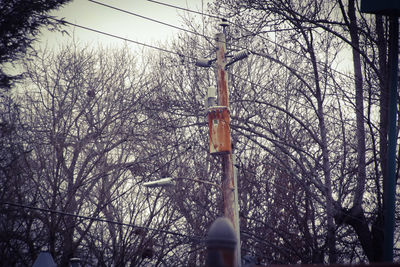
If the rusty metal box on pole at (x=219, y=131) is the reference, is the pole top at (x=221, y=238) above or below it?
below

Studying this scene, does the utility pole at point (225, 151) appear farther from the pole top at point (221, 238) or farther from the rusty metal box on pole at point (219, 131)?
the pole top at point (221, 238)

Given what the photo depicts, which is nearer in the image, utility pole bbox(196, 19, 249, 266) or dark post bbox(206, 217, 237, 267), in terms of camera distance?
dark post bbox(206, 217, 237, 267)

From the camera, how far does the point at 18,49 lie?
10305mm

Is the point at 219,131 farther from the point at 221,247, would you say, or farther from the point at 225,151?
the point at 221,247

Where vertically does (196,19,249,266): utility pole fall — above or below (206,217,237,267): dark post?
above

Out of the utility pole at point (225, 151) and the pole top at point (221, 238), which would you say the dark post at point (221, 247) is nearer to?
the pole top at point (221, 238)

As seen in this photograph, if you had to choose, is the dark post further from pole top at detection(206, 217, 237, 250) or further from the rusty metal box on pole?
the rusty metal box on pole

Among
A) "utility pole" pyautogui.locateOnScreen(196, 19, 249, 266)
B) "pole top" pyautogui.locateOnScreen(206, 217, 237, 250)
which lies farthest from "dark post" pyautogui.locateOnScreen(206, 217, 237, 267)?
"utility pole" pyautogui.locateOnScreen(196, 19, 249, 266)

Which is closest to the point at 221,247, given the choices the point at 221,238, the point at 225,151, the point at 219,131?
the point at 221,238

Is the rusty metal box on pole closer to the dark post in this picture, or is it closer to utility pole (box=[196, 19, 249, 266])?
utility pole (box=[196, 19, 249, 266])

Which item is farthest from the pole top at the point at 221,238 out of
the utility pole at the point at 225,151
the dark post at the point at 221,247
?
the utility pole at the point at 225,151

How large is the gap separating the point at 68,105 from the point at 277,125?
8.63m

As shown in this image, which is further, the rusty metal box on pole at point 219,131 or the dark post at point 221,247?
the rusty metal box on pole at point 219,131

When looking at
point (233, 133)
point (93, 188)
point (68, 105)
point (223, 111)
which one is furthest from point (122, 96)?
point (223, 111)
